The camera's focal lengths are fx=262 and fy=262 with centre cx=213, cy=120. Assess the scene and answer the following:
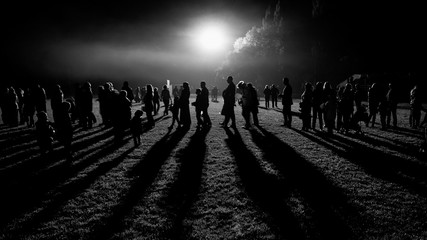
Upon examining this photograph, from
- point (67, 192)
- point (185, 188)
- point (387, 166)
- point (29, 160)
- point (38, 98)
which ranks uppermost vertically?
point (38, 98)

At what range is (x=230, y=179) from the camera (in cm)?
581

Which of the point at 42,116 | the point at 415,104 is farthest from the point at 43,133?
the point at 415,104

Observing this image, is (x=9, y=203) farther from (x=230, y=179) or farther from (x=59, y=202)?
(x=230, y=179)

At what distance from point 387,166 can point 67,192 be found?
731 cm

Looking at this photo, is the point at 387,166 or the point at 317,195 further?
the point at 387,166

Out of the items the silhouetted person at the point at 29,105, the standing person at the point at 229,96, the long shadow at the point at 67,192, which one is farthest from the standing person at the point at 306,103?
the silhouetted person at the point at 29,105

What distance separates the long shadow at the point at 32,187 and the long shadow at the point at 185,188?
2422mm

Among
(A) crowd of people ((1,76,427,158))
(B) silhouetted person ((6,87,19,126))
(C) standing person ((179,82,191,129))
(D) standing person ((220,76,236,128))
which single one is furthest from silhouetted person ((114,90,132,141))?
(B) silhouetted person ((6,87,19,126))

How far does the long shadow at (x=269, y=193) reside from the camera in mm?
3795

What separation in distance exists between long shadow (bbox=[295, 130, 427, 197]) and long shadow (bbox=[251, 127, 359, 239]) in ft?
4.37

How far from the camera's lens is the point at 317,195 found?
4.89 meters

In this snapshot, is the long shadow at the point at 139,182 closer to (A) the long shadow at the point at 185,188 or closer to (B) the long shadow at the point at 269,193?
(A) the long shadow at the point at 185,188

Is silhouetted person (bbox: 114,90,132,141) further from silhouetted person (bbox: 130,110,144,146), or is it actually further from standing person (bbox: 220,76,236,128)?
standing person (bbox: 220,76,236,128)

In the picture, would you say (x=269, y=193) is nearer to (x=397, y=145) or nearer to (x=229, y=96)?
(x=397, y=145)
